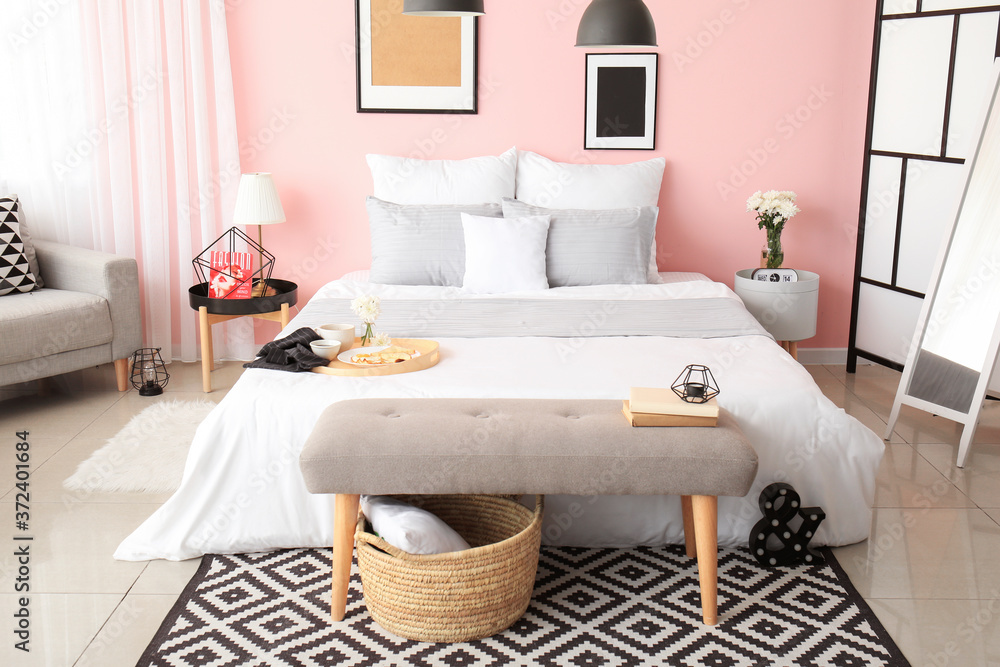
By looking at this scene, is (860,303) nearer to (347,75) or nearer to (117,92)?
(347,75)

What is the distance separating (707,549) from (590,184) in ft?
7.81

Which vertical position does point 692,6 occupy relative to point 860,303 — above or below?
above

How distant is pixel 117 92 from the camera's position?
4.27 metres

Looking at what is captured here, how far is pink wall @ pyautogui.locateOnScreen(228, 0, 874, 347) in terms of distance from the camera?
4.30 metres

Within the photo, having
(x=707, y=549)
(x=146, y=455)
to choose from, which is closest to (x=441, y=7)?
(x=707, y=549)

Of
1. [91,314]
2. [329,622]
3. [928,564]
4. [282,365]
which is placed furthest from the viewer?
[91,314]

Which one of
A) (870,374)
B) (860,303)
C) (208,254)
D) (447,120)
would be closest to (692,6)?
(447,120)

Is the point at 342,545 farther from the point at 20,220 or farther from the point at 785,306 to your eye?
Result: the point at 20,220

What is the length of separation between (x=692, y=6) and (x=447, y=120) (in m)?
1.32

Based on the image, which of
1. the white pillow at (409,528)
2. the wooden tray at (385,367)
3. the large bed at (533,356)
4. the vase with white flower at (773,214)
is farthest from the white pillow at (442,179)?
the white pillow at (409,528)

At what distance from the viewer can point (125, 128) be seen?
14.1 feet

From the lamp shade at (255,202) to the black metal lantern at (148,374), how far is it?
746 mm

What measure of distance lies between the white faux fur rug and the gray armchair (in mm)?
404

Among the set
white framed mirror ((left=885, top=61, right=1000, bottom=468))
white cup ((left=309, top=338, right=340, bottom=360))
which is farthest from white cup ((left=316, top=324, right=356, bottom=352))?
white framed mirror ((left=885, top=61, right=1000, bottom=468))
